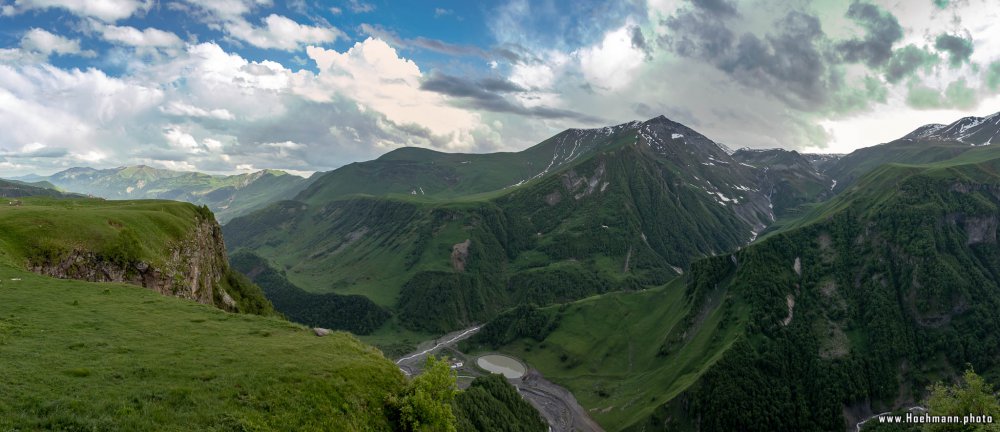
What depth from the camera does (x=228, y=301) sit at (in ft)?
410

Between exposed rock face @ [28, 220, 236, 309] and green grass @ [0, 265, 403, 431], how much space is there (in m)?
13.9

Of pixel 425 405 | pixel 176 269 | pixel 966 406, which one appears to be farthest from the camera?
pixel 176 269

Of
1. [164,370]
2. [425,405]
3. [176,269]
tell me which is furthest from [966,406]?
[176,269]

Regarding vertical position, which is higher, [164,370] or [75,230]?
[75,230]

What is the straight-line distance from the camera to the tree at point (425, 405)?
45281 millimetres

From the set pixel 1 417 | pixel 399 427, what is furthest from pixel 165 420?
pixel 399 427

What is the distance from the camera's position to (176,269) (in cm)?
9762

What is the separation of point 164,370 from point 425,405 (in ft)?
78.2

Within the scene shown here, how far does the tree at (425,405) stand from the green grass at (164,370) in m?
2.07

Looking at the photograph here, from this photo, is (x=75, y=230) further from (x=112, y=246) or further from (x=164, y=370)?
(x=164, y=370)

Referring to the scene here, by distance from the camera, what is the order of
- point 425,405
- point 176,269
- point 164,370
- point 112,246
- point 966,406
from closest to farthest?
point 164,370 → point 425,405 → point 966,406 → point 112,246 → point 176,269

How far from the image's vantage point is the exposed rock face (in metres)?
76.9

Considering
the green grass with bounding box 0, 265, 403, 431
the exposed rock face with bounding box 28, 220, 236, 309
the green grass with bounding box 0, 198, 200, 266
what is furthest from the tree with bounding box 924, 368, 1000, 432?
the green grass with bounding box 0, 198, 200, 266

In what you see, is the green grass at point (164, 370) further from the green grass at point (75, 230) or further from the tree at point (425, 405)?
the green grass at point (75, 230)
